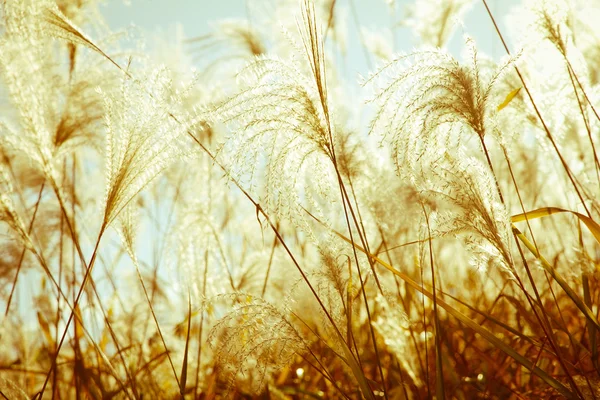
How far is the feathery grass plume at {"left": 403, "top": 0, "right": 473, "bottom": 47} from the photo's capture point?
2.21 m

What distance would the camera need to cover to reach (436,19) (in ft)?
7.41

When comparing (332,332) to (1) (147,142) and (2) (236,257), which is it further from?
(2) (236,257)

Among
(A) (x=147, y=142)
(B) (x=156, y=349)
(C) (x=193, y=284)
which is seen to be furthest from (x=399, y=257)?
(B) (x=156, y=349)

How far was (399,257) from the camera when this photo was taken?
1.87 m

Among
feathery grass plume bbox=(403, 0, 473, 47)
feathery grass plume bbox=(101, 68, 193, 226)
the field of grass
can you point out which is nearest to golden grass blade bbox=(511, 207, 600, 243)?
the field of grass

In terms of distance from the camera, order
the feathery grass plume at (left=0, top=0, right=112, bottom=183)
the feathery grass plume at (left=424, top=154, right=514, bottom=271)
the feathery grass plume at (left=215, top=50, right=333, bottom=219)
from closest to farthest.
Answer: the feathery grass plume at (left=424, top=154, right=514, bottom=271), the feathery grass plume at (left=215, top=50, right=333, bottom=219), the feathery grass plume at (left=0, top=0, right=112, bottom=183)

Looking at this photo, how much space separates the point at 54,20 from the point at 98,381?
3.85 feet

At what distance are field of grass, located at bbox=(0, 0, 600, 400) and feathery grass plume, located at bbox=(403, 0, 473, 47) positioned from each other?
10 millimetres

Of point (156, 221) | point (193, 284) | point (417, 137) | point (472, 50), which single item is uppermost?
point (156, 221)

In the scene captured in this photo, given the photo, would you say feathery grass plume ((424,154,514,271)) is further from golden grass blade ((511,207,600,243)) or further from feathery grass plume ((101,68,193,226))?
feathery grass plume ((101,68,193,226))

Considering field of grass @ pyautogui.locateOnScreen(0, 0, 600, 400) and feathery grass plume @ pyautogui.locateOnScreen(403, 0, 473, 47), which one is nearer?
field of grass @ pyautogui.locateOnScreen(0, 0, 600, 400)

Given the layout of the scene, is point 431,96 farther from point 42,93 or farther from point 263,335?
point 42,93

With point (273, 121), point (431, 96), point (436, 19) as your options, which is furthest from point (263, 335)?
point (436, 19)

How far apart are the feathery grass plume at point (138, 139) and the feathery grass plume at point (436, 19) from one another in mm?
1458
